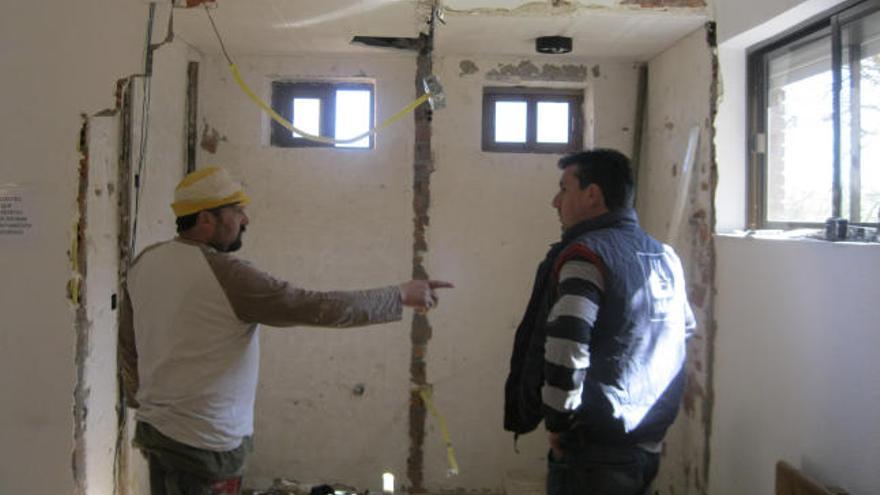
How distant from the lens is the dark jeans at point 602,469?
1.78 meters

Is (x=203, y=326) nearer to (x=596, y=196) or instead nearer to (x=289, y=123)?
(x=596, y=196)

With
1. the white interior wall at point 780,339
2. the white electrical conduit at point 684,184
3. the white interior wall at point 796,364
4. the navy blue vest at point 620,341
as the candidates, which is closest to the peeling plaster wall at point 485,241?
the white electrical conduit at point 684,184

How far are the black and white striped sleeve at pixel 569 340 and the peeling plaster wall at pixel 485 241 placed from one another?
1.76 metres

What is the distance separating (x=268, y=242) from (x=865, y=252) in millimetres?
2686

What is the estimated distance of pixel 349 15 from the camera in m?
2.79

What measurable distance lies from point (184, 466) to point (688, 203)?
2.23m

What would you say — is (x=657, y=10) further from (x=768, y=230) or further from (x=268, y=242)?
(x=268, y=242)

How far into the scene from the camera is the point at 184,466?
173cm

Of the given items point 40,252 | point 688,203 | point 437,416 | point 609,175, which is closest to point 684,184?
point 688,203

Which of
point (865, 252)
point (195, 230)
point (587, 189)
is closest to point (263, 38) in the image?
point (195, 230)

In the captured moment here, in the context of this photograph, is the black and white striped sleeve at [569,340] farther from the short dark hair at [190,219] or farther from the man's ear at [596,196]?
the short dark hair at [190,219]

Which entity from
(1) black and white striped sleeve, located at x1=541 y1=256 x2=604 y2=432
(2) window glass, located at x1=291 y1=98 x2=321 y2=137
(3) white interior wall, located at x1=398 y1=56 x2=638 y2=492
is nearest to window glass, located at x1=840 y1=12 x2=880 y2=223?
(1) black and white striped sleeve, located at x1=541 y1=256 x2=604 y2=432

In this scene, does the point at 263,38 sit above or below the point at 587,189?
above

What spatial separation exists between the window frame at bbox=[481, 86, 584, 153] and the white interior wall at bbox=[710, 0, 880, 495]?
39.4 inches
